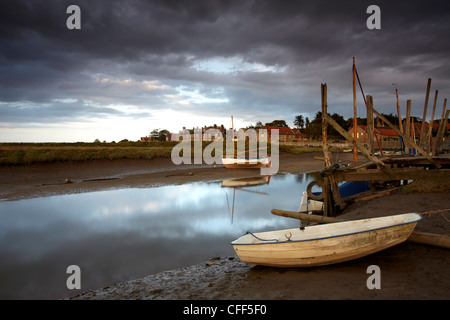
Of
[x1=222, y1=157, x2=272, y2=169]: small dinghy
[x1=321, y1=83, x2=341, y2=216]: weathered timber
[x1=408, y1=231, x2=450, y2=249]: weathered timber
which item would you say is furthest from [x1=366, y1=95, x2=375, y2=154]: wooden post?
[x1=222, y1=157, x2=272, y2=169]: small dinghy

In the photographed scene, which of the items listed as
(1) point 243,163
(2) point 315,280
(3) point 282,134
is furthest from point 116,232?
(3) point 282,134

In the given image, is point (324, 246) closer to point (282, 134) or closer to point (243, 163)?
point (243, 163)

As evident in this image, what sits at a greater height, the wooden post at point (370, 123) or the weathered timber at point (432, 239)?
the wooden post at point (370, 123)

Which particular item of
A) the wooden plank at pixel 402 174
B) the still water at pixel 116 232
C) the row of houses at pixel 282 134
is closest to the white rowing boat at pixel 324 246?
the still water at pixel 116 232

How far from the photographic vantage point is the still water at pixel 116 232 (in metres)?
8.47

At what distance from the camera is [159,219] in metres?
15.1

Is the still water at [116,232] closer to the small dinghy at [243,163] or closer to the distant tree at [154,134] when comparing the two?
the small dinghy at [243,163]

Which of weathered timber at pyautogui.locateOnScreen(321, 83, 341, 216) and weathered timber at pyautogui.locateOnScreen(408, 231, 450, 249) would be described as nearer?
weathered timber at pyautogui.locateOnScreen(408, 231, 450, 249)

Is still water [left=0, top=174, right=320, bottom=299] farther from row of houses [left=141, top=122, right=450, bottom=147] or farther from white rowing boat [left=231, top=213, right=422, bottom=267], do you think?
row of houses [left=141, top=122, right=450, bottom=147]

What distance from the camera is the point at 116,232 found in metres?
12.8

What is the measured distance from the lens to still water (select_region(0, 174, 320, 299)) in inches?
333
